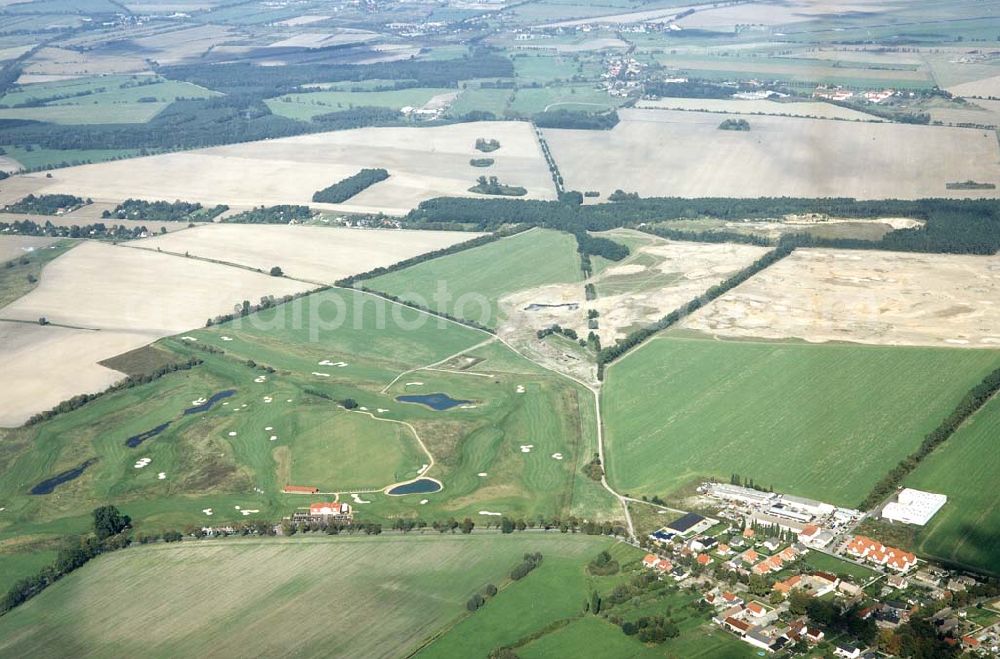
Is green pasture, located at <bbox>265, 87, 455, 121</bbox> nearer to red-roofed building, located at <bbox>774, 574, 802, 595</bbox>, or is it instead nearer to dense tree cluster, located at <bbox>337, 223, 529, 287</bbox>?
dense tree cluster, located at <bbox>337, 223, 529, 287</bbox>

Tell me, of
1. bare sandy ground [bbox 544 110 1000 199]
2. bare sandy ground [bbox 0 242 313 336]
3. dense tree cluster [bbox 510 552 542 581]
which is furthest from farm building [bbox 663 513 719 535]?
bare sandy ground [bbox 544 110 1000 199]

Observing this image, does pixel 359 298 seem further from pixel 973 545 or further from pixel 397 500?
pixel 973 545

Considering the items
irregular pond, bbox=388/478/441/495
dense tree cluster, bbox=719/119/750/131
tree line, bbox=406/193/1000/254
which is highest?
dense tree cluster, bbox=719/119/750/131

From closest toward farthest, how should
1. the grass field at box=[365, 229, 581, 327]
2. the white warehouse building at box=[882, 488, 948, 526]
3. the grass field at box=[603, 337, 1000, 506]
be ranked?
the white warehouse building at box=[882, 488, 948, 526]
the grass field at box=[603, 337, 1000, 506]
the grass field at box=[365, 229, 581, 327]

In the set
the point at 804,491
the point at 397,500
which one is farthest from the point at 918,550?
the point at 397,500

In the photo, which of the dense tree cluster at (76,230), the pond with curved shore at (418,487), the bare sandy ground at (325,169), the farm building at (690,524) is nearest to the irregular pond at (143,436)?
the pond with curved shore at (418,487)

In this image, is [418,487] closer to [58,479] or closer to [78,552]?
[78,552]

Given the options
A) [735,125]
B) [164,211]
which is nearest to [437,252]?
[164,211]
